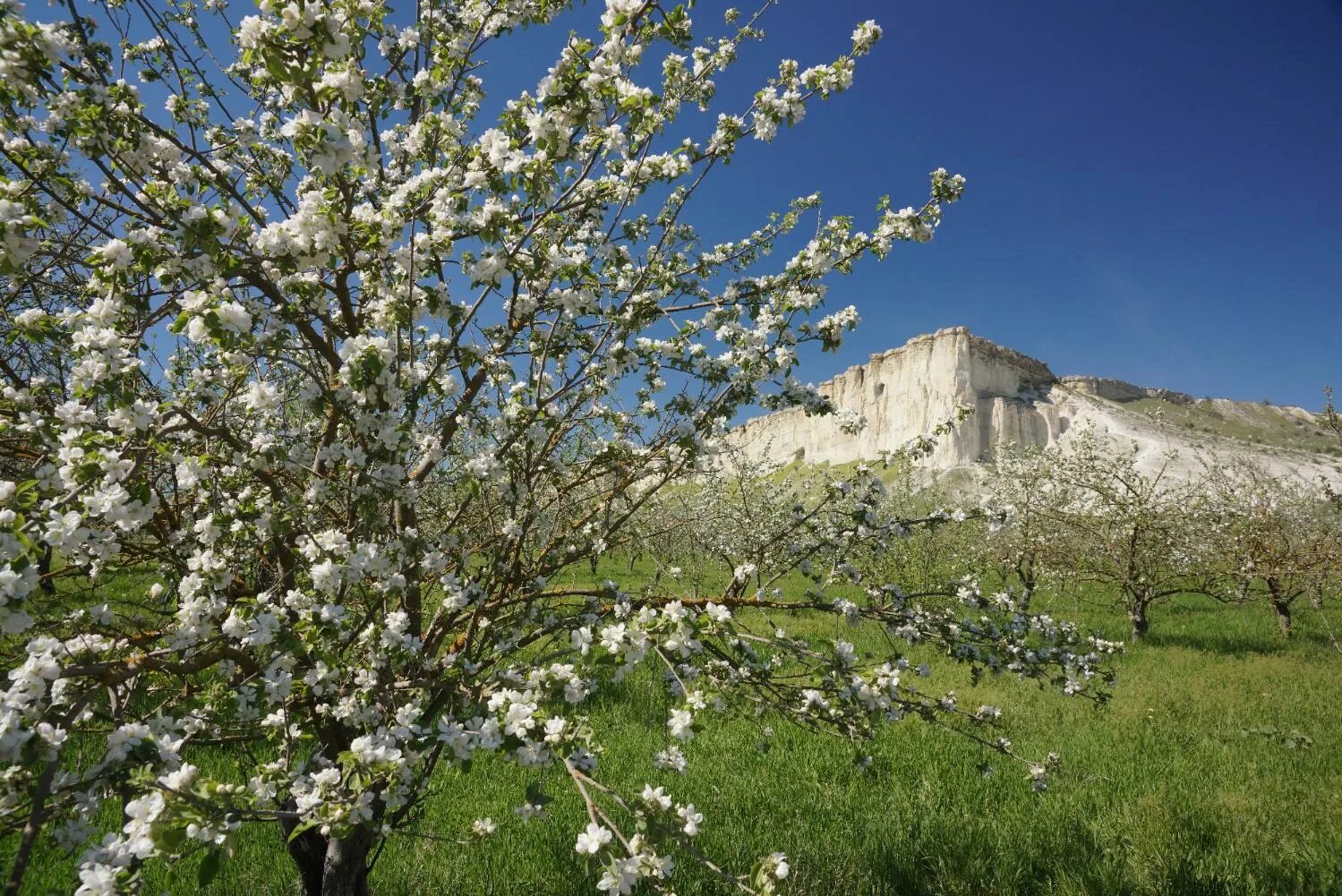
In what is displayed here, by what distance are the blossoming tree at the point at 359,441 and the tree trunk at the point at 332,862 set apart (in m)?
0.02

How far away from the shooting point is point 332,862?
3225mm

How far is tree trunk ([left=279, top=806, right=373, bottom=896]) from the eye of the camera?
321 centimetres

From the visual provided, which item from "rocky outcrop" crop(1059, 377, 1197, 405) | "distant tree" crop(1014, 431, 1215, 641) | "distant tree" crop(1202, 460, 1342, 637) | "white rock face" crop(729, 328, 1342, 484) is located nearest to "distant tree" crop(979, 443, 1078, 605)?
"distant tree" crop(1014, 431, 1215, 641)

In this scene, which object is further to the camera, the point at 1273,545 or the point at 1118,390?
the point at 1118,390

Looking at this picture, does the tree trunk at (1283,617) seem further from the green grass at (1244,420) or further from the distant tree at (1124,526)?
the green grass at (1244,420)

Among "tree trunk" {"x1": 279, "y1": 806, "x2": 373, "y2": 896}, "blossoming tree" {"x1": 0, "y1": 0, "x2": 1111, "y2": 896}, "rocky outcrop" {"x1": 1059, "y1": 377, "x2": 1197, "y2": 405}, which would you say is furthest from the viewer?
"rocky outcrop" {"x1": 1059, "y1": 377, "x2": 1197, "y2": 405}

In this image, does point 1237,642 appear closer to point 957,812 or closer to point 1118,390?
point 957,812

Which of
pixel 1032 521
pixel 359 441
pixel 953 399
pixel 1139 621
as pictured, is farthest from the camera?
pixel 953 399

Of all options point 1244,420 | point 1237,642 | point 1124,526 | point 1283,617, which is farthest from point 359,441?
point 1244,420

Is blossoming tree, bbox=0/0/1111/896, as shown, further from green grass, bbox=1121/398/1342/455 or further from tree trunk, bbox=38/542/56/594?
green grass, bbox=1121/398/1342/455

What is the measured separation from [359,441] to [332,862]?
2.26 meters

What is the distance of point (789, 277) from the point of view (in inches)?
148

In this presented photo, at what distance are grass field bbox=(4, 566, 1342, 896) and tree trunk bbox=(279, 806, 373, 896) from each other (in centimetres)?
64

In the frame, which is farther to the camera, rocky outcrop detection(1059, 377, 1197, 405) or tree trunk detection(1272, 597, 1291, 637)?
rocky outcrop detection(1059, 377, 1197, 405)
